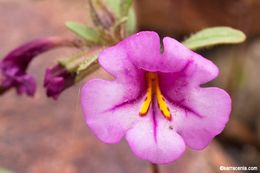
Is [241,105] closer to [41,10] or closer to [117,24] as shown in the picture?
[41,10]

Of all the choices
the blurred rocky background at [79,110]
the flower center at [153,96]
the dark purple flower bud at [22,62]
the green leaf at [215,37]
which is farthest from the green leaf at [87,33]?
the blurred rocky background at [79,110]

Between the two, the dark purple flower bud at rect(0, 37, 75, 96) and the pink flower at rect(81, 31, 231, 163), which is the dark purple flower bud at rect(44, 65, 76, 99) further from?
the pink flower at rect(81, 31, 231, 163)

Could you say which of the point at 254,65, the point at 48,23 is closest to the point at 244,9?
the point at 254,65

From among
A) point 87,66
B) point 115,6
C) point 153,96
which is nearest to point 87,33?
point 115,6

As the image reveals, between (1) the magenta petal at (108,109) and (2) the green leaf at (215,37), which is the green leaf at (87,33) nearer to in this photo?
(2) the green leaf at (215,37)

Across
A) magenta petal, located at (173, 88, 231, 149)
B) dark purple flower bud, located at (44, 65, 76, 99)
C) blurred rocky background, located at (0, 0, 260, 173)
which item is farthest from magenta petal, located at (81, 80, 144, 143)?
blurred rocky background, located at (0, 0, 260, 173)

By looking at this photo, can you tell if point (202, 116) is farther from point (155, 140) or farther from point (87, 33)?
point (87, 33)
